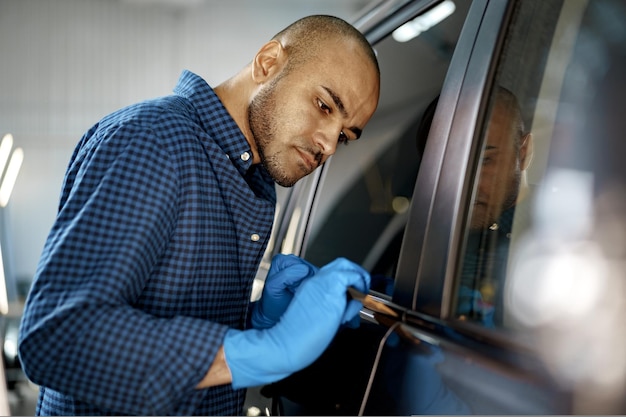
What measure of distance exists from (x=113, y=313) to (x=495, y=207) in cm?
72

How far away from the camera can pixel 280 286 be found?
1.59 meters

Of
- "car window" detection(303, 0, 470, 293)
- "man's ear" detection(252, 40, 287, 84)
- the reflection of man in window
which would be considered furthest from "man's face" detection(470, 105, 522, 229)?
"man's ear" detection(252, 40, 287, 84)

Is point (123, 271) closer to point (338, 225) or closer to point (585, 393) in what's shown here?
point (585, 393)

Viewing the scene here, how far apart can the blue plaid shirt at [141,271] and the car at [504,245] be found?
34 cm

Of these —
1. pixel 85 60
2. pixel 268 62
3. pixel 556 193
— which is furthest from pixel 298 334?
pixel 85 60

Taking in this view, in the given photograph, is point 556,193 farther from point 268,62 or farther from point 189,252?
point 268,62

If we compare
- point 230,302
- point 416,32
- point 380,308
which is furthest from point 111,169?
point 416,32

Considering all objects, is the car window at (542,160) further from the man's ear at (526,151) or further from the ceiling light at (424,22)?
the ceiling light at (424,22)

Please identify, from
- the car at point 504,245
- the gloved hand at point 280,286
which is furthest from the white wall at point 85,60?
the car at point 504,245

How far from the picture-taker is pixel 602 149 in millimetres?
843

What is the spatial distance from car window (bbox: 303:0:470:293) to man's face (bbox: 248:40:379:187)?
0.48 feet

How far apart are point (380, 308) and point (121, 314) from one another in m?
0.55

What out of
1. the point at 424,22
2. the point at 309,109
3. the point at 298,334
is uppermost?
the point at 424,22

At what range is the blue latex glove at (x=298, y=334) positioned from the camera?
3.63 feet
